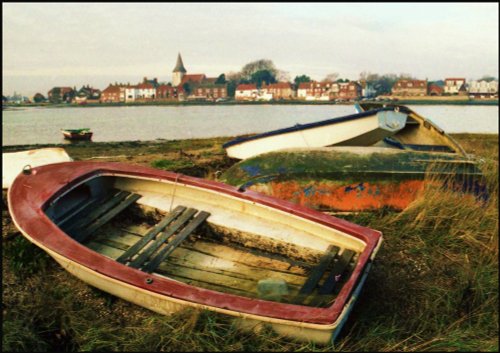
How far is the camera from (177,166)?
385 inches

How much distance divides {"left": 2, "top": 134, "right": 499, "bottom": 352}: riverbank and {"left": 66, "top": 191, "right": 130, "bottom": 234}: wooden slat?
1.53 ft

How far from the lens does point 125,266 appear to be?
3281mm

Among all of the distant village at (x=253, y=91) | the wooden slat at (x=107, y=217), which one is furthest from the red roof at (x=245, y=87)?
the wooden slat at (x=107, y=217)

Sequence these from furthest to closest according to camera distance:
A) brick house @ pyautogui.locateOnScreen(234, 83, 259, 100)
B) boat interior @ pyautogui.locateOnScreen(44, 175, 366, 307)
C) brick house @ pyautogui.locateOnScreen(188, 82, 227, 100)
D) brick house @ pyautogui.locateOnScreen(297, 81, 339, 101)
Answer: brick house @ pyautogui.locateOnScreen(188, 82, 227, 100)
brick house @ pyautogui.locateOnScreen(234, 83, 259, 100)
brick house @ pyautogui.locateOnScreen(297, 81, 339, 101)
boat interior @ pyautogui.locateOnScreen(44, 175, 366, 307)

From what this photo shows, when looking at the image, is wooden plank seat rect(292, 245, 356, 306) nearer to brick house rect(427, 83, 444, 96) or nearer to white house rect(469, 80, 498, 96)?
white house rect(469, 80, 498, 96)

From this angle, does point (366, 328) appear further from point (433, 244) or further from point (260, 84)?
point (260, 84)

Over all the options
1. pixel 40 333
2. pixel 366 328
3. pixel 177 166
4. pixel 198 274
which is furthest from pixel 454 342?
pixel 177 166

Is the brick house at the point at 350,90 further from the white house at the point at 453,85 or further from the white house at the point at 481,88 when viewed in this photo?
the white house at the point at 481,88

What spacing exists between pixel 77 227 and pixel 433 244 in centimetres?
415

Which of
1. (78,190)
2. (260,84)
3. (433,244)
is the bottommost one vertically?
(433,244)

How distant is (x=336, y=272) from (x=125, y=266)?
1803mm

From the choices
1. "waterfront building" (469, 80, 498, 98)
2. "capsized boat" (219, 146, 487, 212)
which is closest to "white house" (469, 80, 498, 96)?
"waterfront building" (469, 80, 498, 98)

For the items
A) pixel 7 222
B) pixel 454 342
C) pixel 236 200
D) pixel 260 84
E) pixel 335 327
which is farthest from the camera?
pixel 260 84

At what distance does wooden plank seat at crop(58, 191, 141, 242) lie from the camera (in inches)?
173
